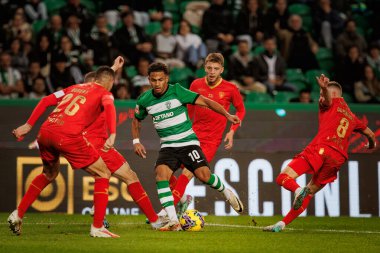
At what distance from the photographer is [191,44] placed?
17.7m

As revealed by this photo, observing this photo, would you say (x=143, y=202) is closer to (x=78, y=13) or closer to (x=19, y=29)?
(x=19, y=29)

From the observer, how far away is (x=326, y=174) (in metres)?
10.9

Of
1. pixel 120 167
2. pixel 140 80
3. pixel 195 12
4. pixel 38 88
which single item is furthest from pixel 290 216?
pixel 195 12

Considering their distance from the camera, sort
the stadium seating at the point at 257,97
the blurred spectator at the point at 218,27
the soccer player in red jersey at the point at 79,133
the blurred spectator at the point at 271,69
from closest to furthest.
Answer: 1. the soccer player in red jersey at the point at 79,133
2. the stadium seating at the point at 257,97
3. the blurred spectator at the point at 271,69
4. the blurred spectator at the point at 218,27

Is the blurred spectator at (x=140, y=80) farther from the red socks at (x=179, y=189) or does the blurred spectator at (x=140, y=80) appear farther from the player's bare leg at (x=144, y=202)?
the player's bare leg at (x=144, y=202)

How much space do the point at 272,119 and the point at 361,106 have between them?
62.6 inches

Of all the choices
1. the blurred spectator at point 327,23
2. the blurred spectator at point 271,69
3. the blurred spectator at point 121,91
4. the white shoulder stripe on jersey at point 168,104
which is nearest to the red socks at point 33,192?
the white shoulder stripe on jersey at point 168,104

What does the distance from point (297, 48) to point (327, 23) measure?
1.35 meters

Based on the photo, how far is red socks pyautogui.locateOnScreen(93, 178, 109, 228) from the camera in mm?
9531

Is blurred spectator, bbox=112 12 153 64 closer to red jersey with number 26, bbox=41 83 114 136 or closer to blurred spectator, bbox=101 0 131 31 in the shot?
blurred spectator, bbox=101 0 131 31

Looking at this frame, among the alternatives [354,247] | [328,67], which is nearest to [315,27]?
[328,67]

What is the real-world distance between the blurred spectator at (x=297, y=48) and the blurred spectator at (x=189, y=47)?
1891 mm

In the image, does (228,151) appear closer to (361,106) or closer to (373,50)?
(361,106)

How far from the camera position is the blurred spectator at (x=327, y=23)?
19.2m
